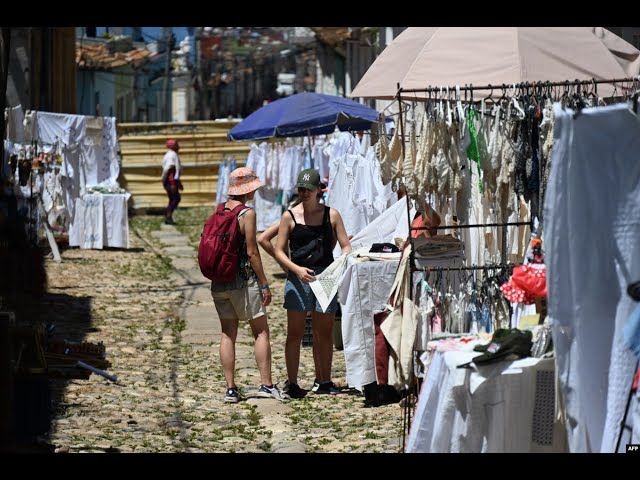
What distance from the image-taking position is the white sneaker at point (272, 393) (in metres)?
9.23

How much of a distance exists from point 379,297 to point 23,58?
33.0ft

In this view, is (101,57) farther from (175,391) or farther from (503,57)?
(503,57)

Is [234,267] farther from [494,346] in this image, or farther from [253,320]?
[494,346]

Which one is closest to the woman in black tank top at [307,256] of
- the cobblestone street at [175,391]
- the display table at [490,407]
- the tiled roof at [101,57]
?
the cobblestone street at [175,391]

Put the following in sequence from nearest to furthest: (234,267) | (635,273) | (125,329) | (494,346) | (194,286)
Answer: (635,273) → (494,346) → (234,267) → (125,329) → (194,286)

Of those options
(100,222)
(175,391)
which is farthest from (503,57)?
(100,222)

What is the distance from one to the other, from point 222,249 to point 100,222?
12.2 m

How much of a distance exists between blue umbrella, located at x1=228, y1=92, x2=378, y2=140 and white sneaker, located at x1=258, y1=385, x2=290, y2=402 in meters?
6.20

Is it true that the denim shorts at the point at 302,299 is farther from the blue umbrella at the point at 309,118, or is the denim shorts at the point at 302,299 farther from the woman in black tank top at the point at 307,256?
the blue umbrella at the point at 309,118

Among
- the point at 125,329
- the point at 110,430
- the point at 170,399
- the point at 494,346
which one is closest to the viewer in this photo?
the point at 494,346

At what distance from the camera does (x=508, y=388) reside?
5656 mm

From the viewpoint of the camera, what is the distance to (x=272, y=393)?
30.3 ft
